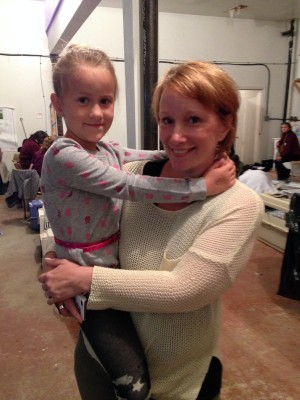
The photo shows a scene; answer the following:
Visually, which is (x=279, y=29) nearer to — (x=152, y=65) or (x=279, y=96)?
(x=279, y=96)

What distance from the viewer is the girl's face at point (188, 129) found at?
0.86m

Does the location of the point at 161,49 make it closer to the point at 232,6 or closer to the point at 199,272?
the point at 232,6

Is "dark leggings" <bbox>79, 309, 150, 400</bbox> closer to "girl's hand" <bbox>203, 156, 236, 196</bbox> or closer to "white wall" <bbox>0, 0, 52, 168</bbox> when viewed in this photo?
"girl's hand" <bbox>203, 156, 236, 196</bbox>

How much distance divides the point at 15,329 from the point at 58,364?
622 mm

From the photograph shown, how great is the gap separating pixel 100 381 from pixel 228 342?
5.67 feet

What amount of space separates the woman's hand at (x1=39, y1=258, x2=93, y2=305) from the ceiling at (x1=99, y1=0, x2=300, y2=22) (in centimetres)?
745

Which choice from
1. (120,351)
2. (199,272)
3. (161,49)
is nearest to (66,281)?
(120,351)

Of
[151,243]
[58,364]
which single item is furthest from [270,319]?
[151,243]

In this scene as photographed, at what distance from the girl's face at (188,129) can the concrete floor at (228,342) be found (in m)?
1.75

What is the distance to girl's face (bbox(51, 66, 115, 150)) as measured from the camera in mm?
1035

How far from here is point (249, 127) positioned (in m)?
9.41

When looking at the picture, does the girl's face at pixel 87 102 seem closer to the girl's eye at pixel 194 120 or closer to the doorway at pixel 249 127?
the girl's eye at pixel 194 120

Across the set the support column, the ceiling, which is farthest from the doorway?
the support column

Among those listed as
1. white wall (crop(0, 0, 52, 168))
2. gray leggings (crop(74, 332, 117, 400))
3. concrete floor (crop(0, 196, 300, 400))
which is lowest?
concrete floor (crop(0, 196, 300, 400))
